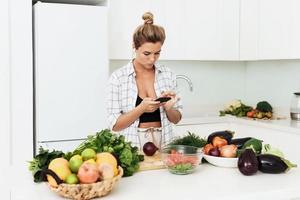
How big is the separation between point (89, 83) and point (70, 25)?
1.45 ft

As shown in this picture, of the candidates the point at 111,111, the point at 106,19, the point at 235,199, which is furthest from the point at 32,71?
the point at 235,199

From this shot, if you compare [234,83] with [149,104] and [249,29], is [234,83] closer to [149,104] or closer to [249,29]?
[249,29]

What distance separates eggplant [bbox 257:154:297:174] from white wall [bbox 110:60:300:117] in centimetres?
209

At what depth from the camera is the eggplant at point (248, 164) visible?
5.27 ft

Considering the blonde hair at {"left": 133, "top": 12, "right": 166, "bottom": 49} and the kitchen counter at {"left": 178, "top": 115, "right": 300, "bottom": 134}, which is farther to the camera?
the kitchen counter at {"left": 178, "top": 115, "right": 300, "bottom": 134}

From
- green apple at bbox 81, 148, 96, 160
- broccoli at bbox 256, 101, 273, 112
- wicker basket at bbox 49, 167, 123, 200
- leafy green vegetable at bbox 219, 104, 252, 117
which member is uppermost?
broccoli at bbox 256, 101, 273, 112

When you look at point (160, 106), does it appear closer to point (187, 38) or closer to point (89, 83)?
point (89, 83)

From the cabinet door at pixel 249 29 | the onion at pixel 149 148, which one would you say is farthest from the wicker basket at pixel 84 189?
the cabinet door at pixel 249 29

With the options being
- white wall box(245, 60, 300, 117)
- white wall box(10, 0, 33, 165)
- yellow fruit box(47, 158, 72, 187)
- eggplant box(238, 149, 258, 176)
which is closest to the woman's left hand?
eggplant box(238, 149, 258, 176)

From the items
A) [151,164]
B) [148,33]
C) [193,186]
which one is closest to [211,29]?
[148,33]

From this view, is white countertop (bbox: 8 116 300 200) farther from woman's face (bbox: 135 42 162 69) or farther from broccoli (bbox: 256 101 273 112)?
broccoli (bbox: 256 101 273 112)

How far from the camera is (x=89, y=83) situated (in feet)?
9.63

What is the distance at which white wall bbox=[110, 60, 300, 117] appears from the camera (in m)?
3.68

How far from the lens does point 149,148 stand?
74.0 inches
